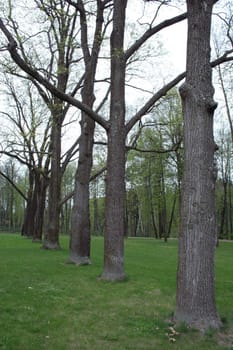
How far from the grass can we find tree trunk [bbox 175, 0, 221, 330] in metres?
0.39

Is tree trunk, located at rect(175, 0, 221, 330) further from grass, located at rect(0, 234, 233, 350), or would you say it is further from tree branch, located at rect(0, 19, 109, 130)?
tree branch, located at rect(0, 19, 109, 130)

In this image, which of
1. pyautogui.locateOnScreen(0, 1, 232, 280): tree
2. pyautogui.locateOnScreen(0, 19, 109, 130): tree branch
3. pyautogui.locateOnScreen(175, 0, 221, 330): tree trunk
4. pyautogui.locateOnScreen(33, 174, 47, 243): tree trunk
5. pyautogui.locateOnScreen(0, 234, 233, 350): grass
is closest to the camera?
pyautogui.locateOnScreen(0, 234, 233, 350): grass

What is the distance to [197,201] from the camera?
5637mm

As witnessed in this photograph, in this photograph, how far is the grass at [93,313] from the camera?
4.87 m

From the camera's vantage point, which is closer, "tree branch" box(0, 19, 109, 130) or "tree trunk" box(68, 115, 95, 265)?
"tree branch" box(0, 19, 109, 130)

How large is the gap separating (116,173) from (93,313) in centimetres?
415

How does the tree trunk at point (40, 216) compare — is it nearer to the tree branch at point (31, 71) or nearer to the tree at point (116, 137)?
the tree at point (116, 137)

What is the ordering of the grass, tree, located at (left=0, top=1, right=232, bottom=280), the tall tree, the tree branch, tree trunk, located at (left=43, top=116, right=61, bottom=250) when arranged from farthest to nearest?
tree trunk, located at (left=43, top=116, right=61, bottom=250) < the tall tree < tree, located at (left=0, top=1, right=232, bottom=280) < the tree branch < the grass

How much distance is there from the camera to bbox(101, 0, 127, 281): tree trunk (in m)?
9.57

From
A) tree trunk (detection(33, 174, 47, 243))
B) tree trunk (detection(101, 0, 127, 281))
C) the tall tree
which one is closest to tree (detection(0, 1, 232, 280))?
tree trunk (detection(101, 0, 127, 281))

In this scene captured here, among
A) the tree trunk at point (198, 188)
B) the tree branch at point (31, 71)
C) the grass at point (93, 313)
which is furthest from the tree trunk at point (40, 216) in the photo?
the tree trunk at point (198, 188)

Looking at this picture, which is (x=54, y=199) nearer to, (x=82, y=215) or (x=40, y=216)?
(x=40, y=216)

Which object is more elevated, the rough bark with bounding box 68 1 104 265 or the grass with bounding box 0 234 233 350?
the rough bark with bounding box 68 1 104 265

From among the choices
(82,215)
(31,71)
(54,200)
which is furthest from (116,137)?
(54,200)
